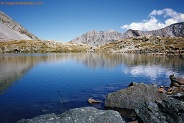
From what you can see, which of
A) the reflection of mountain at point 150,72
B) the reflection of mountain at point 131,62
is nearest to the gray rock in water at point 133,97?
the reflection of mountain at point 150,72

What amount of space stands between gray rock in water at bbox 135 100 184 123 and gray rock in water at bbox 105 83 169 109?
11.2m

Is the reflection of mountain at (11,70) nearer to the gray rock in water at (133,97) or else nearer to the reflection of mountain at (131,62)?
the gray rock in water at (133,97)

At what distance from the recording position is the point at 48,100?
1403 inches

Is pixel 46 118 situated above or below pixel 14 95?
above

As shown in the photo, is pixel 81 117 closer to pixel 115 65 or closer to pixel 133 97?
pixel 133 97

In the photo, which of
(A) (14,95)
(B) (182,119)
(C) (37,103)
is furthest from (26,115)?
(B) (182,119)

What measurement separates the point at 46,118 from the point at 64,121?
156cm

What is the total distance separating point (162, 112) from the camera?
18.2 m

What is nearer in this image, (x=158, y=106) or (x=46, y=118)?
(x=46, y=118)

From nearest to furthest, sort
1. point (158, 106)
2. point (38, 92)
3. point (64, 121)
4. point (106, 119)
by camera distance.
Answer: point (64, 121) < point (106, 119) < point (158, 106) < point (38, 92)

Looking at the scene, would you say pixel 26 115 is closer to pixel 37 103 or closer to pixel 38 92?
pixel 37 103

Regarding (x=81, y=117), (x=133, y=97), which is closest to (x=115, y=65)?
(x=133, y=97)

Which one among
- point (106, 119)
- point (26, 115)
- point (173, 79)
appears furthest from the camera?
point (173, 79)

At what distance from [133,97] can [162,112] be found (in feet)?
40.9
